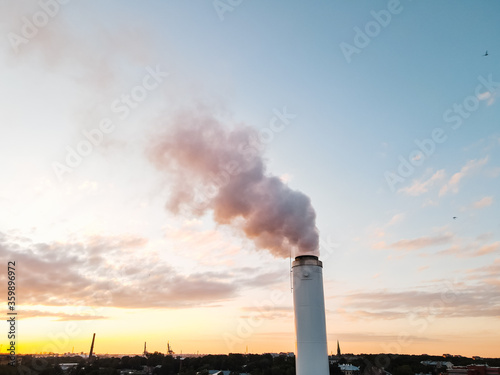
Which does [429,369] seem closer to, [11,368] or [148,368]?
[148,368]

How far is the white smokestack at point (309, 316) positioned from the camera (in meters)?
21.2

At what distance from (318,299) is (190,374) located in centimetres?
6341

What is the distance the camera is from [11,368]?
56.7 metres

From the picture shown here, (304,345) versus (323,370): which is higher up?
(304,345)

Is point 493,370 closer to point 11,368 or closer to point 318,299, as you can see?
point 318,299

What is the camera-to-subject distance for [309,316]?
2184 cm

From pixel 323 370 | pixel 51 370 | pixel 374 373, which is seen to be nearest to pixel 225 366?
pixel 374 373

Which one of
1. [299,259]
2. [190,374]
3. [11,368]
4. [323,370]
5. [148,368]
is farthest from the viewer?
[148,368]

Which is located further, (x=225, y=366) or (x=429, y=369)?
(x=225, y=366)

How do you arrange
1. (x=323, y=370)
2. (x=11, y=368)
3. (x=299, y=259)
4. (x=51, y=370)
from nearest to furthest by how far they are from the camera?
(x=323, y=370) → (x=299, y=259) → (x=11, y=368) → (x=51, y=370)

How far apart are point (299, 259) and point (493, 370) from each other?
2560 cm

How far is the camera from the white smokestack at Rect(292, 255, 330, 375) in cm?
2123

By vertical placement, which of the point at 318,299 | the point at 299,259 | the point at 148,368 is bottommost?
the point at 148,368

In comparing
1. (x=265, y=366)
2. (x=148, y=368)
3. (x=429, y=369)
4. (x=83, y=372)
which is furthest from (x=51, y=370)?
→ (x=429, y=369)
